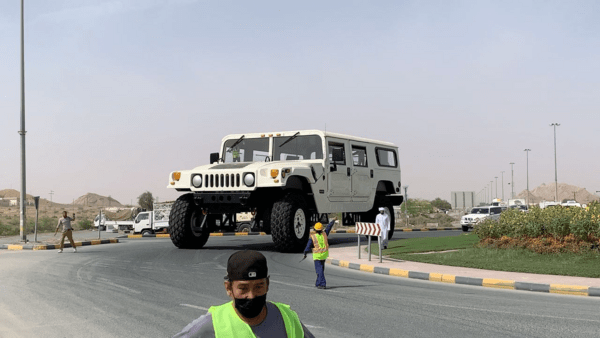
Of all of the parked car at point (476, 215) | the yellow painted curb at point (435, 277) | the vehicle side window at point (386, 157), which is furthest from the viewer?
the parked car at point (476, 215)

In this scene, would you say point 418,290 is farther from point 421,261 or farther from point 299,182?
point 299,182

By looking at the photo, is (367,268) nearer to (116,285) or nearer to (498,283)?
(498,283)

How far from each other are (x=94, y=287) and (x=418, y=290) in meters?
5.92

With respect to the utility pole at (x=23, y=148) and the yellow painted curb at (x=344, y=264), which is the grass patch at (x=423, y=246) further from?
the utility pole at (x=23, y=148)

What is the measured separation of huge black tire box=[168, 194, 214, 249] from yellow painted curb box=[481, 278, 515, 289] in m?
9.72

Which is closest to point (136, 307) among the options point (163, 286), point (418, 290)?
point (163, 286)

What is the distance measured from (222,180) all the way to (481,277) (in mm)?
8445

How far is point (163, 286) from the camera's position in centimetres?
1167

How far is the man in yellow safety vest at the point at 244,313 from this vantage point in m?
2.35

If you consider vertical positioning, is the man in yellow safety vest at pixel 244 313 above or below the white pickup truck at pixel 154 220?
above

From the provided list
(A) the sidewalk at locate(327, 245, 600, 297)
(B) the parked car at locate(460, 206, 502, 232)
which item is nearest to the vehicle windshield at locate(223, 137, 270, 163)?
(A) the sidewalk at locate(327, 245, 600, 297)

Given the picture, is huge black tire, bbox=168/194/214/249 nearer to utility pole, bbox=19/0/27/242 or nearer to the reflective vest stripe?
the reflective vest stripe

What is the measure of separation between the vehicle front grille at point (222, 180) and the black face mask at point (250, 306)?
1591cm

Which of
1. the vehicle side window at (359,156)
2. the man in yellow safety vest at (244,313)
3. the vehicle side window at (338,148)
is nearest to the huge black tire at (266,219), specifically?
the vehicle side window at (338,148)
